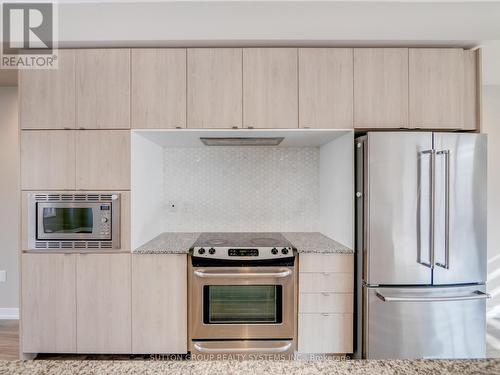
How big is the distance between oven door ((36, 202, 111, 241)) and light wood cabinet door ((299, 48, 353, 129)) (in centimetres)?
183

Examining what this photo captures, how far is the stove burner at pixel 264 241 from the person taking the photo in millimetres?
2363

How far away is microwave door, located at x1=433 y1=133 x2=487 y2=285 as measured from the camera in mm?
2070

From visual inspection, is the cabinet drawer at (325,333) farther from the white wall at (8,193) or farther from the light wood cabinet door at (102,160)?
the white wall at (8,193)

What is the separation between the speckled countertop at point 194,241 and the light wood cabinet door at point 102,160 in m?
0.55

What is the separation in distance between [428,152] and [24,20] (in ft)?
11.0

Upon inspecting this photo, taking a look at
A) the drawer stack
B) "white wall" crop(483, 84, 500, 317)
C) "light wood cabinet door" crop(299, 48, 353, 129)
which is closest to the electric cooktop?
the drawer stack

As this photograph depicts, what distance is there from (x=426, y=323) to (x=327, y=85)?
1977 mm

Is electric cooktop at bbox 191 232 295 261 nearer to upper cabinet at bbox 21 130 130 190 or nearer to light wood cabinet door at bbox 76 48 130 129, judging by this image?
upper cabinet at bbox 21 130 130 190

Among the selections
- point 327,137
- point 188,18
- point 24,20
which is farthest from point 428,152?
point 24,20

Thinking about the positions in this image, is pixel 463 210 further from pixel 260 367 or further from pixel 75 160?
pixel 75 160

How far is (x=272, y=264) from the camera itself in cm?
223

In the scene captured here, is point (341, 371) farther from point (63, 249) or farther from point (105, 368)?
point (63, 249)

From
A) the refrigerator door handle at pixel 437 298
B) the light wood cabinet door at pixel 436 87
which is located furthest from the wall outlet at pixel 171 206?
the light wood cabinet door at pixel 436 87

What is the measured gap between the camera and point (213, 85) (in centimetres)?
229
